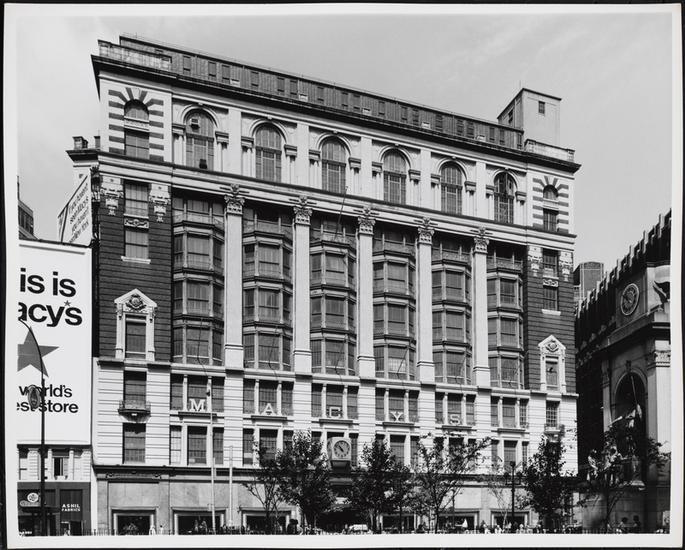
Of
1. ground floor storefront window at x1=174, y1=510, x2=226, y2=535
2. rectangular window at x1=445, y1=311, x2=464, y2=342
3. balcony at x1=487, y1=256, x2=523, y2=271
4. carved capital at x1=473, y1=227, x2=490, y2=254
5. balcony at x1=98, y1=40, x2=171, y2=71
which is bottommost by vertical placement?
ground floor storefront window at x1=174, y1=510, x2=226, y2=535

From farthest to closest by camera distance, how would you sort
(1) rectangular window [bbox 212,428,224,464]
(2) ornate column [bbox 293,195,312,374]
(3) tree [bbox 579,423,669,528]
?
1. (2) ornate column [bbox 293,195,312,374]
2. (1) rectangular window [bbox 212,428,224,464]
3. (3) tree [bbox 579,423,669,528]

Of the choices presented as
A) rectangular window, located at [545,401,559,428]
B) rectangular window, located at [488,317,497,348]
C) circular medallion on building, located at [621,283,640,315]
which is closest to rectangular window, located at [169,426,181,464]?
rectangular window, located at [488,317,497,348]

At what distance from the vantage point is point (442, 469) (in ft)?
105

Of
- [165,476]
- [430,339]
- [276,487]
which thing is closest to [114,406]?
[165,476]

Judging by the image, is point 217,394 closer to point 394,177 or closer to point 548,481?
point 394,177

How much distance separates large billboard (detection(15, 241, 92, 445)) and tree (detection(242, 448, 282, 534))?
562 centimetres

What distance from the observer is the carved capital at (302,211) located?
104 ft

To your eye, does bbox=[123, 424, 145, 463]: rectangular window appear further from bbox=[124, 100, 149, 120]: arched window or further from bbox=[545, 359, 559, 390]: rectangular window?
bbox=[545, 359, 559, 390]: rectangular window

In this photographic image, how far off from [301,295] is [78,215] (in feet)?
24.4

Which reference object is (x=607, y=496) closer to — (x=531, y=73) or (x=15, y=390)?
(x=531, y=73)

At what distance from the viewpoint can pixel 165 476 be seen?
29.9 m

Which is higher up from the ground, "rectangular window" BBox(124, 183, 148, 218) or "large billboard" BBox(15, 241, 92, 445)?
"rectangular window" BBox(124, 183, 148, 218)

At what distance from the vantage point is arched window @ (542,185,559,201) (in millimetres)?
32469

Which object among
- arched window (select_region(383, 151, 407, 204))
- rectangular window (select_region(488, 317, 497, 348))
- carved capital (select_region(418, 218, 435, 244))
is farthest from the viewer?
rectangular window (select_region(488, 317, 497, 348))
